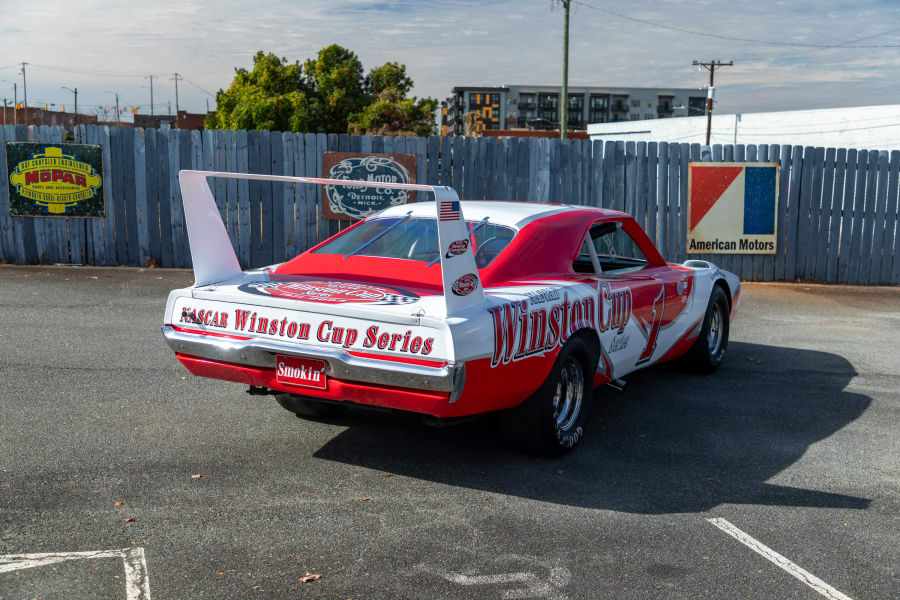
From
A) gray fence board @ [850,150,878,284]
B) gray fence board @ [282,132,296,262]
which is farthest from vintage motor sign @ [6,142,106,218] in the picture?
gray fence board @ [850,150,878,284]

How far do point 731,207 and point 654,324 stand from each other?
808 cm

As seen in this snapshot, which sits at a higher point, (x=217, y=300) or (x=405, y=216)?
(x=405, y=216)

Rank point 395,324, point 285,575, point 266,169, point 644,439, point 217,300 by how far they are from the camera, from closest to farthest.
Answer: point 285,575
point 395,324
point 217,300
point 644,439
point 266,169

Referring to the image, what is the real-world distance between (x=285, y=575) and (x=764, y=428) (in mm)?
3691

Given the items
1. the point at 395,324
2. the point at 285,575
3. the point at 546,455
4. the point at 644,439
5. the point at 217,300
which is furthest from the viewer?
the point at 644,439

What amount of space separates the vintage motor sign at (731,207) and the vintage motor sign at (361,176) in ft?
14.6

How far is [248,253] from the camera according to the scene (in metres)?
13.3

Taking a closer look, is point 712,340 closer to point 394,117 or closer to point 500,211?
point 500,211

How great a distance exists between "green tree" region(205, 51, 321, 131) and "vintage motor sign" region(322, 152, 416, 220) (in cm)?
3226

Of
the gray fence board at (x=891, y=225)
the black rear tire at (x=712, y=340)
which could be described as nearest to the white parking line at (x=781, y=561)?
the black rear tire at (x=712, y=340)

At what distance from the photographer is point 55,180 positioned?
42.2 feet

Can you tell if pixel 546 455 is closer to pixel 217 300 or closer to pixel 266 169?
pixel 217 300

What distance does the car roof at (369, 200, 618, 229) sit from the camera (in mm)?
5633

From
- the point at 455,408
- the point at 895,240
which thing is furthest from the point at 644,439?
the point at 895,240
